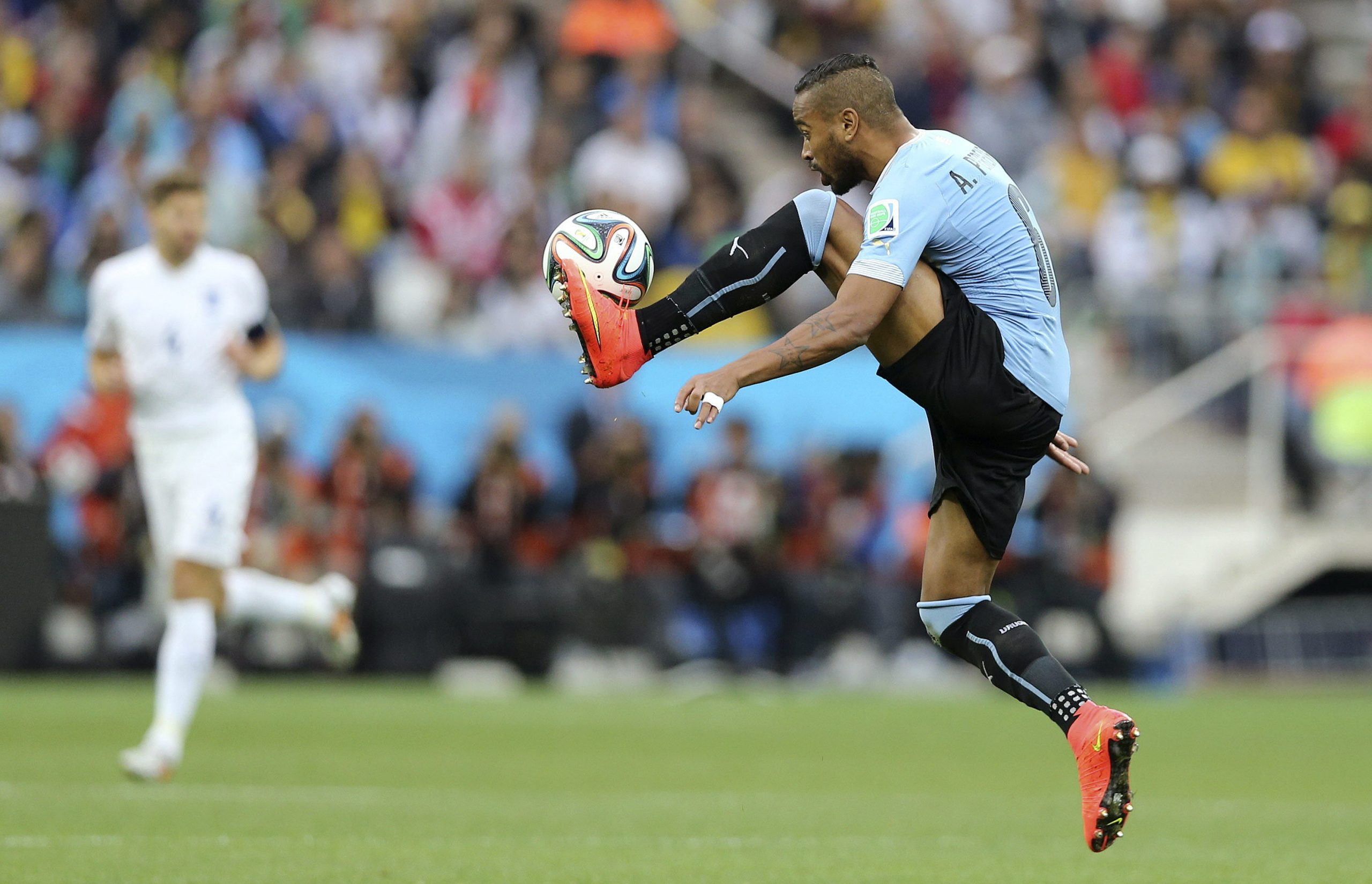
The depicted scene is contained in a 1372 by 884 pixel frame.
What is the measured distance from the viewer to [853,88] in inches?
270

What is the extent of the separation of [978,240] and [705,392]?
1277 mm

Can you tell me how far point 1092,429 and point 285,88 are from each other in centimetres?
847

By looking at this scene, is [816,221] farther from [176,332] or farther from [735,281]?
[176,332]

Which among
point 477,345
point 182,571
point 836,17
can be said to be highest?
point 836,17

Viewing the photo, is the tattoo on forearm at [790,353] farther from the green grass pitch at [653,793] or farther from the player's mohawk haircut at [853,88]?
the green grass pitch at [653,793]

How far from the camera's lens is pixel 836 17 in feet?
73.9

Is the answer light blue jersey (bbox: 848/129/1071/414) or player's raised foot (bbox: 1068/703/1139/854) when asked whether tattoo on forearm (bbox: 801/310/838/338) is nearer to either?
light blue jersey (bbox: 848/129/1071/414)

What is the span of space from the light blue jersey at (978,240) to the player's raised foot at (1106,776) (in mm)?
1217

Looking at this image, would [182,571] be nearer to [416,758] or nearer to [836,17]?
[416,758]

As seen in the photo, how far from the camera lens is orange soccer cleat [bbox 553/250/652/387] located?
6.79m

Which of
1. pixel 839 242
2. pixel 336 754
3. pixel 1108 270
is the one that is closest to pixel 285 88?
pixel 1108 270

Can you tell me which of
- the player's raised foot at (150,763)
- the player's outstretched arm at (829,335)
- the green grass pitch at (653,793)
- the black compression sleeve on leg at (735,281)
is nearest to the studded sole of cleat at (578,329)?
the black compression sleeve on leg at (735,281)

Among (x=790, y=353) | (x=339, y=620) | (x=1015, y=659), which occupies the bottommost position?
(x=1015, y=659)

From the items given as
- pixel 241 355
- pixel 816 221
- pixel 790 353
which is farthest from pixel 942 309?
pixel 241 355
